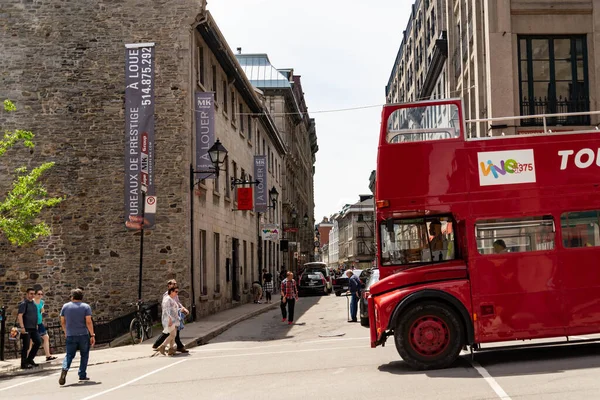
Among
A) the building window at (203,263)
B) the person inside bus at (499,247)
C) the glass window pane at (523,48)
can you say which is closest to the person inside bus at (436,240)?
the person inside bus at (499,247)

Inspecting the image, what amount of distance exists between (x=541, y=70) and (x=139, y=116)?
50.4 feet

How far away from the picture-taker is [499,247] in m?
12.0

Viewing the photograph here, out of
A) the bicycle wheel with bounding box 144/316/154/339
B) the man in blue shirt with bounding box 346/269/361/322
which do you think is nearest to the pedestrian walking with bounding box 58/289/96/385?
the bicycle wheel with bounding box 144/316/154/339

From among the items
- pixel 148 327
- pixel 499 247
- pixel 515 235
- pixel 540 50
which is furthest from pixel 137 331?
pixel 540 50

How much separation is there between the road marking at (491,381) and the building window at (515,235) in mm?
1806

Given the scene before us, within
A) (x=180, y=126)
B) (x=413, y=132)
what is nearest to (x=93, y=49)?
(x=180, y=126)

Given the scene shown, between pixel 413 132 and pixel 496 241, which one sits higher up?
pixel 413 132

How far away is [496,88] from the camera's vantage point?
28.9 meters

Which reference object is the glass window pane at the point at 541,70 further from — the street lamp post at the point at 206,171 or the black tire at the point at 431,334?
Answer: the black tire at the point at 431,334

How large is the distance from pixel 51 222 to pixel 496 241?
56.9 ft

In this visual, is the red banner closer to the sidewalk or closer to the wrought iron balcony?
the sidewalk

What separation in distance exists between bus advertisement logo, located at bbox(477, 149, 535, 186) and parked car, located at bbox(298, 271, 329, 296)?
3713 cm

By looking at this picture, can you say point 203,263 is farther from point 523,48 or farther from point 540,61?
point 540,61

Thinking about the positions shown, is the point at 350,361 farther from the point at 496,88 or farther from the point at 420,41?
the point at 420,41
